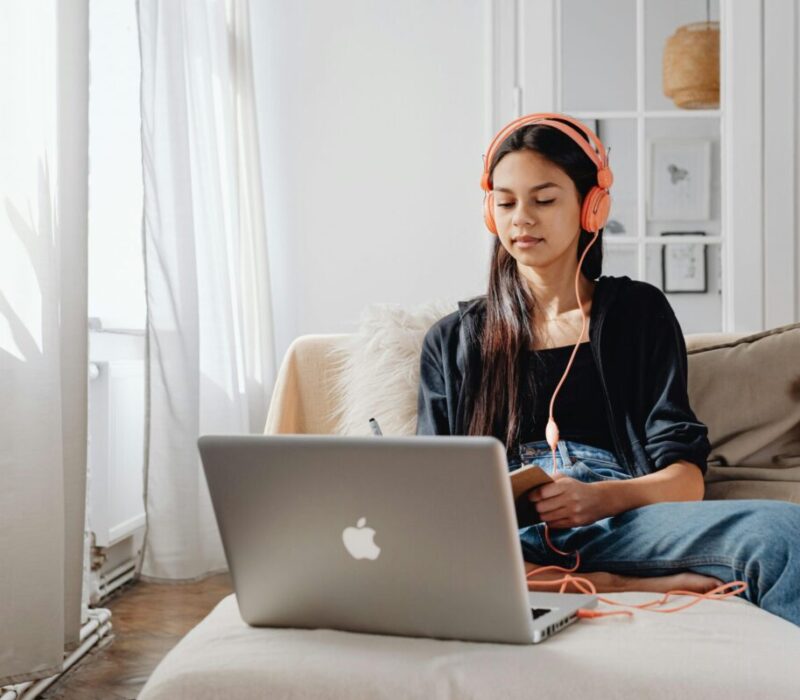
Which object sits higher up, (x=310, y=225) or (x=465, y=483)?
(x=310, y=225)

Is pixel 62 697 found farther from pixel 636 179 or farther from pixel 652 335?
pixel 636 179

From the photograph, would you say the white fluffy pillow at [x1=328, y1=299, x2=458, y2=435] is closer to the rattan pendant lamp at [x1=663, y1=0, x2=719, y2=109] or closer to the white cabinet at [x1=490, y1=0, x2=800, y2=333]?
the white cabinet at [x1=490, y1=0, x2=800, y2=333]

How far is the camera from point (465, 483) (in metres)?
0.94

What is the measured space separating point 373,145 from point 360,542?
2521 millimetres

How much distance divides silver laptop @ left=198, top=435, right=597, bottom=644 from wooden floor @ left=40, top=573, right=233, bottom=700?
97cm

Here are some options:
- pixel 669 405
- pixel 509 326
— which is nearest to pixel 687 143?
pixel 509 326

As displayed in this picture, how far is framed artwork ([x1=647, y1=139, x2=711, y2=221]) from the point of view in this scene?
325 cm

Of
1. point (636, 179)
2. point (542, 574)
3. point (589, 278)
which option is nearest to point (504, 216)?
point (589, 278)

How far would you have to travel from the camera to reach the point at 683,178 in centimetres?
327

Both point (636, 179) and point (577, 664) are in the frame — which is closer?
point (577, 664)

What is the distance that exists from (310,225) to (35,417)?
1813 mm

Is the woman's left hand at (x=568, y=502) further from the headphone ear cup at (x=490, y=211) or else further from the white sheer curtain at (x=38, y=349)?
the white sheer curtain at (x=38, y=349)

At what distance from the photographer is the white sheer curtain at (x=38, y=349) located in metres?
1.61

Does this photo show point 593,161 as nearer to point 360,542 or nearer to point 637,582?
point 637,582
